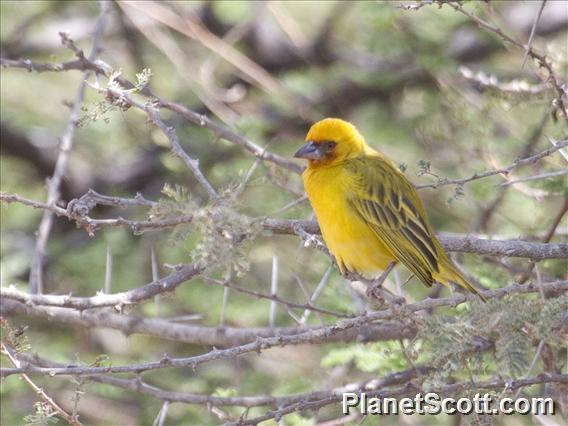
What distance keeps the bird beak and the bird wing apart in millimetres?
140

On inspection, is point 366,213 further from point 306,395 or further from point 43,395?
point 43,395

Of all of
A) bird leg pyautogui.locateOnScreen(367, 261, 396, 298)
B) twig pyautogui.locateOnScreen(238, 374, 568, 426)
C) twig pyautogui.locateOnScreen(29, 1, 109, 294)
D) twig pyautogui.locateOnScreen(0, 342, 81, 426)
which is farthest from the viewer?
twig pyautogui.locateOnScreen(29, 1, 109, 294)

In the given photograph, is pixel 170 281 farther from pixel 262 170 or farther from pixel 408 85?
pixel 408 85

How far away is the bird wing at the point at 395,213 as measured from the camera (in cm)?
443

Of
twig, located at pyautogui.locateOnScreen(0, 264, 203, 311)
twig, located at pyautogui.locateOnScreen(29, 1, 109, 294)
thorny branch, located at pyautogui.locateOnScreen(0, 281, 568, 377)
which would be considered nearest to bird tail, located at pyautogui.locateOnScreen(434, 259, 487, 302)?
Answer: thorny branch, located at pyautogui.locateOnScreen(0, 281, 568, 377)

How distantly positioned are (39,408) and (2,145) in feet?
13.2

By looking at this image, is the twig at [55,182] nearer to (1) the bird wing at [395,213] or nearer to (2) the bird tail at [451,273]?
(1) the bird wing at [395,213]

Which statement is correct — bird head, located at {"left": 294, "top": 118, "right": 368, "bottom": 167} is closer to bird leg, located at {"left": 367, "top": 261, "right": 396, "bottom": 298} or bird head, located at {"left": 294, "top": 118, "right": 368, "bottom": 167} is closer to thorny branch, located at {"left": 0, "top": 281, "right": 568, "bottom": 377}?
bird leg, located at {"left": 367, "top": 261, "right": 396, "bottom": 298}

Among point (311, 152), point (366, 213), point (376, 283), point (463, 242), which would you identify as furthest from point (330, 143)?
point (463, 242)

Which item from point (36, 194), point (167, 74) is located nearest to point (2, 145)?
point (36, 194)

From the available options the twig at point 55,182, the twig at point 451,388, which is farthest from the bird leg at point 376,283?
the twig at point 55,182

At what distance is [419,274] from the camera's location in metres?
4.41

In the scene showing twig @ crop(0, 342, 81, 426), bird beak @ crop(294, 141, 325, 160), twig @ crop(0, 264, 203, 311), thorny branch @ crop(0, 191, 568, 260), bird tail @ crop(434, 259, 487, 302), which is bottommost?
twig @ crop(0, 342, 81, 426)

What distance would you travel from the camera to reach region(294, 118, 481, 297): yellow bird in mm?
4457
